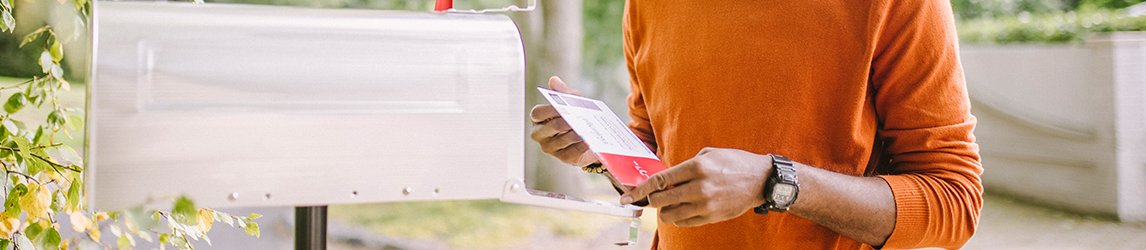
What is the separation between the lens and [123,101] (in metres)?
0.64

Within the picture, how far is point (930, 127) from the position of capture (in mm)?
963

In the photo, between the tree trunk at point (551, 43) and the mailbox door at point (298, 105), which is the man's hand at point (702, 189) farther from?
the tree trunk at point (551, 43)

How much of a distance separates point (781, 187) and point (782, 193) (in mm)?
10

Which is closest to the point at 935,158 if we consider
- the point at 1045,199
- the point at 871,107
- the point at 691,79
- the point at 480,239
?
the point at 871,107

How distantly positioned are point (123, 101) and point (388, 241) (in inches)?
168

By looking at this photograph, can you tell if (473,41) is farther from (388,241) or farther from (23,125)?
(388,241)

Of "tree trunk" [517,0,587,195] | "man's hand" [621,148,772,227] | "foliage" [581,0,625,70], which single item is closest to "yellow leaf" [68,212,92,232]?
"man's hand" [621,148,772,227]

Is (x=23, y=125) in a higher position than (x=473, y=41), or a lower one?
lower

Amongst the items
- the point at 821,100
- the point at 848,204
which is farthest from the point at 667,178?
the point at 821,100

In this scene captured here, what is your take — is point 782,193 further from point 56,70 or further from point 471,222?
point 471,222

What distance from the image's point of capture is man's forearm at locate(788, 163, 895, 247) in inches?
36.1

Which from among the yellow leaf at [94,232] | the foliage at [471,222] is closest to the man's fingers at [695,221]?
the yellow leaf at [94,232]

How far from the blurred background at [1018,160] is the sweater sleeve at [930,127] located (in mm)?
3531

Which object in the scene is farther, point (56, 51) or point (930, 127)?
point (56, 51)
